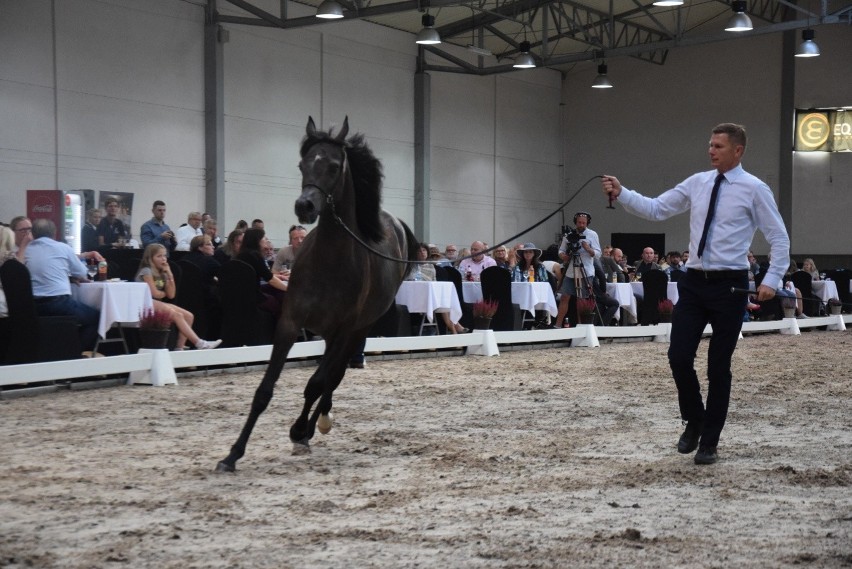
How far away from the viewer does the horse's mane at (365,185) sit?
616 centimetres

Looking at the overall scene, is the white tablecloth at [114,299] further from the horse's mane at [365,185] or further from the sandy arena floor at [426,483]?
the horse's mane at [365,185]

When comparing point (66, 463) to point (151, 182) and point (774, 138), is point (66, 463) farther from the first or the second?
point (774, 138)

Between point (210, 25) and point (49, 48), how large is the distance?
3943mm

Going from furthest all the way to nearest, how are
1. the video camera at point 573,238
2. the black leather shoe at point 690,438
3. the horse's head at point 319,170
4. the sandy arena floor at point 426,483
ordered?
the video camera at point 573,238, the black leather shoe at point 690,438, the horse's head at point 319,170, the sandy arena floor at point 426,483

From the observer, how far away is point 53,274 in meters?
9.04

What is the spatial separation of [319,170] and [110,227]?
11.1 metres

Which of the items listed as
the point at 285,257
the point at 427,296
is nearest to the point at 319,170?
the point at 285,257

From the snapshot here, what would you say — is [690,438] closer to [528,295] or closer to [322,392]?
[322,392]

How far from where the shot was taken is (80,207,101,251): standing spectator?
15891 millimetres

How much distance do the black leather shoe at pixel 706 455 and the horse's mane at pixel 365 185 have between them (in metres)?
2.23

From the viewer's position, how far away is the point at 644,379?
10.2 m

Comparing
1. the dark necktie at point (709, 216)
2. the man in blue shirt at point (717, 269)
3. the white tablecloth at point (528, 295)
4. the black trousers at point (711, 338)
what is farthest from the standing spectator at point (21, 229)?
the dark necktie at point (709, 216)

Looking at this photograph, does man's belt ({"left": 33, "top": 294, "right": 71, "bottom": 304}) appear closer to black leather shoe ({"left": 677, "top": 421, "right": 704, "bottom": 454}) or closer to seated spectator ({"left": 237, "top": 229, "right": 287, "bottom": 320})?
seated spectator ({"left": 237, "top": 229, "right": 287, "bottom": 320})

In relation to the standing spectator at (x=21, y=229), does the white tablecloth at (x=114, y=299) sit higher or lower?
lower
